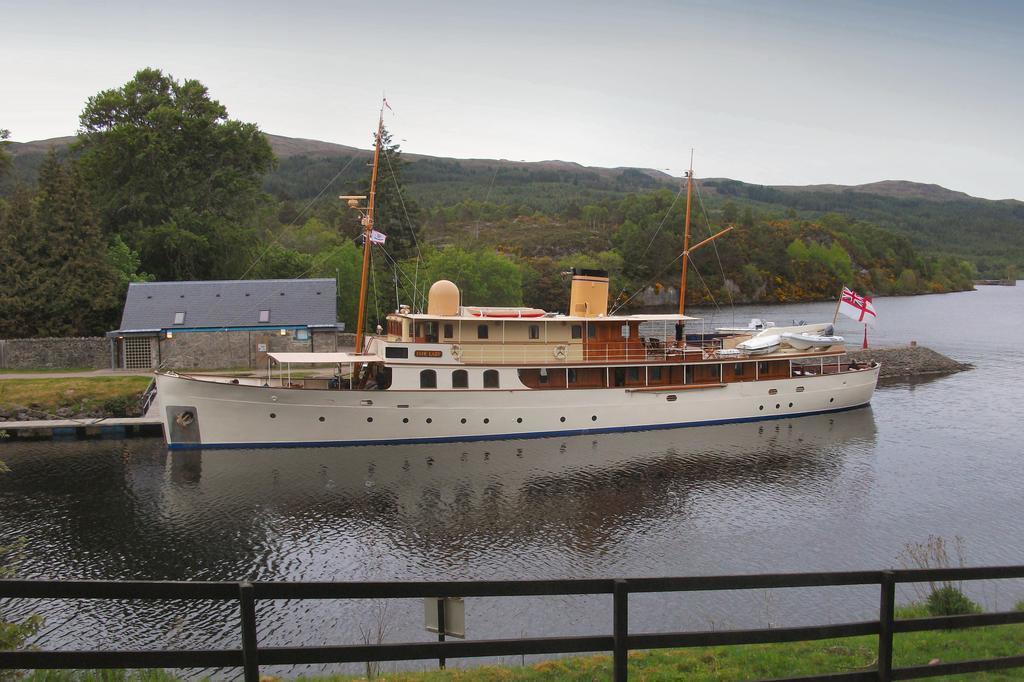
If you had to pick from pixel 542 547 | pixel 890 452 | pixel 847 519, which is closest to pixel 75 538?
pixel 542 547

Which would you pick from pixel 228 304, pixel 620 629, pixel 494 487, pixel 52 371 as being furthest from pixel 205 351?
pixel 620 629

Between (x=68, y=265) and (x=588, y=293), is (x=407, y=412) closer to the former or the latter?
(x=588, y=293)

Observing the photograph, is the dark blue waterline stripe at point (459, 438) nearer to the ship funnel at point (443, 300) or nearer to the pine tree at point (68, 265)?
the ship funnel at point (443, 300)

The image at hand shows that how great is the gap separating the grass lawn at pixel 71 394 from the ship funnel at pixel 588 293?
19.1m

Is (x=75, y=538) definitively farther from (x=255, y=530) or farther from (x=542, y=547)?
(x=542, y=547)

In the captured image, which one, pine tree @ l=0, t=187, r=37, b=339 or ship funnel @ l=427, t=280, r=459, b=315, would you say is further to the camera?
pine tree @ l=0, t=187, r=37, b=339

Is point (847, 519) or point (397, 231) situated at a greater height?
point (397, 231)

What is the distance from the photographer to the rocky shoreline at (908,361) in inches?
1921

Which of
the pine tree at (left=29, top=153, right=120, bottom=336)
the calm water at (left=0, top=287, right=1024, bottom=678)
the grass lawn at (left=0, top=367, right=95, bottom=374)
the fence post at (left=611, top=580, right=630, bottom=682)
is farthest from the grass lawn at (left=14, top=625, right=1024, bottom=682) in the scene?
the pine tree at (left=29, top=153, right=120, bottom=336)

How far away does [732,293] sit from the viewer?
111500 millimetres

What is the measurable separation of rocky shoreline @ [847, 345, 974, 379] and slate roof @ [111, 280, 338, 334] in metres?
33.5

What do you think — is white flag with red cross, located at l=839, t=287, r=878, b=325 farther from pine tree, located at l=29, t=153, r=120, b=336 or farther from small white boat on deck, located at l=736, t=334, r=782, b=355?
pine tree, located at l=29, t=153, r=120, b=336

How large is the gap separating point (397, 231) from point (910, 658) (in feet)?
195

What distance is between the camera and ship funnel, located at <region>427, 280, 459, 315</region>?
2975cm
